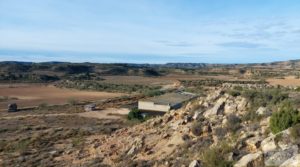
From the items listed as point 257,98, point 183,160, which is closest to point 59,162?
point 183,160

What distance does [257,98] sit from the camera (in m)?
23.2

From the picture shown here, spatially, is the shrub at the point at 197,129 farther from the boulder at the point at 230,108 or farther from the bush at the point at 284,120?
the bush at the point at 284,120

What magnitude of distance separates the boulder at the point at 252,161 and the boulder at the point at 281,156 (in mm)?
328

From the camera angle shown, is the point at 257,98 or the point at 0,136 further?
the point at 0,136

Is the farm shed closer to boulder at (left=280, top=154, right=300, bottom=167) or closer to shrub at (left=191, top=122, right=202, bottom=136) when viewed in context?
shrub at (left=191, top=122, right=202, bottom=136)

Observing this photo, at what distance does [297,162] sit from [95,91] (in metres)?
77.7

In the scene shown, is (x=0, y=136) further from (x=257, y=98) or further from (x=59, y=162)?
(x=257, y=98)

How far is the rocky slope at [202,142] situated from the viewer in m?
15.1

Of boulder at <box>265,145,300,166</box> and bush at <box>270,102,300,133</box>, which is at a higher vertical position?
bush at <box>270,102,300,133</box>

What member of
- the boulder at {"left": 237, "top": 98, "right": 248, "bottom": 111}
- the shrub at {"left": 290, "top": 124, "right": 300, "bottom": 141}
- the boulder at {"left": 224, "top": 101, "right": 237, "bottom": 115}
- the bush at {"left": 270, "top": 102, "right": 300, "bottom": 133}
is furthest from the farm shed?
the shrub at {"left": 290, "top": 124, "right": 300, "bottom": 141}

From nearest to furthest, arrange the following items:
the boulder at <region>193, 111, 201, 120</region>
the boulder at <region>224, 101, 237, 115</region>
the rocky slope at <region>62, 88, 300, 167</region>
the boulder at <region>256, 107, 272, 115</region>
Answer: the rocky slope at <region>62, 88, 300, 167</region> < the boulder at <region>256, 107, 272, 115</region> < the boulder at <region>224, 101, 237, 115</region> < the boulder at <region>193, 111, 201, 120</region>

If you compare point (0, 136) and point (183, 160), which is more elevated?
point (183, 160)

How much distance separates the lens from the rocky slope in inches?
593

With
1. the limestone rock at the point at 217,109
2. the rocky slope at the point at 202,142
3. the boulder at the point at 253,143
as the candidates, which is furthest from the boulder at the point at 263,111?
the boulder at the point at 253,143
